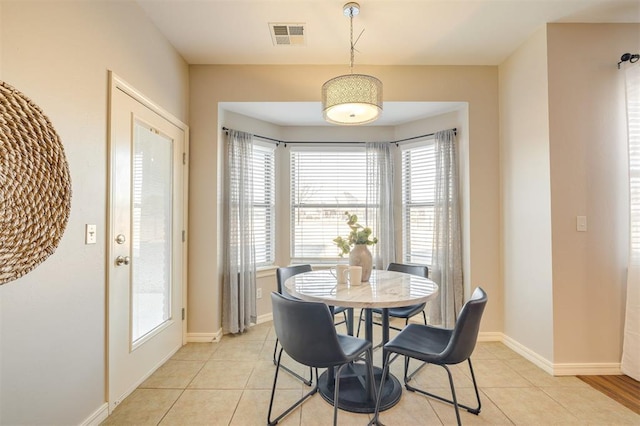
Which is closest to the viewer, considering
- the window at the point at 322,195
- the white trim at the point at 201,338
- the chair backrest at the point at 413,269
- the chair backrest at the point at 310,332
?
the chair backrest at the point at 310,332

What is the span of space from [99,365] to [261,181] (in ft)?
7.54

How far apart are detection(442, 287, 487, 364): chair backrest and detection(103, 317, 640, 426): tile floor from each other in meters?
0.52

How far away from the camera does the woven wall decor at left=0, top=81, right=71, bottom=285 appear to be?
1.04 m

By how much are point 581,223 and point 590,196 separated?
0.23 m

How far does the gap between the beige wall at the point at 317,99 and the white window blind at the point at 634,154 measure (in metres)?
0.94

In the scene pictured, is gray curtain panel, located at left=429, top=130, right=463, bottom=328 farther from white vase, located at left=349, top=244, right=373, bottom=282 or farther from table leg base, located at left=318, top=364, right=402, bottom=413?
white vase, located at left=349, top=244, right=373, bottom=282

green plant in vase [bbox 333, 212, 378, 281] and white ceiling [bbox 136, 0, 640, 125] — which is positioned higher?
white ceiling [bbox 136, 0, 640, 125]

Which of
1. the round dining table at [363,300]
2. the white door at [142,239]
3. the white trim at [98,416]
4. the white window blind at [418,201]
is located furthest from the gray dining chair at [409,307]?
the white trim at [98,416]

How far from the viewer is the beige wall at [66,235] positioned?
1275mm

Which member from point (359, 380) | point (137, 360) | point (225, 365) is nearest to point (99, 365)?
point (137, 360)

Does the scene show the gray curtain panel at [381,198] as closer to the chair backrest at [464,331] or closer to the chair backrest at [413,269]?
the chair backrest at [413,269]

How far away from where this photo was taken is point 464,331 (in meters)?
1.54

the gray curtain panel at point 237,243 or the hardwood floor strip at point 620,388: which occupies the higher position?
the gray curtain panel at point 237,243

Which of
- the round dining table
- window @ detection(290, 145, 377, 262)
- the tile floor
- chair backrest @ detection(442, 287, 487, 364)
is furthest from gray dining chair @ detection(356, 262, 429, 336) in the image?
window @ detection(290, 145, 377, 262)
